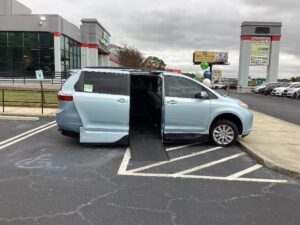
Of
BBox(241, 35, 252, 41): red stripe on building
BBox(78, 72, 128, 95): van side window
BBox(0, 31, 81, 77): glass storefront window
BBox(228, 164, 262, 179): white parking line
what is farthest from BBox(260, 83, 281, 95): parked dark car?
BBox(228, 164, 262, 179): white parking line

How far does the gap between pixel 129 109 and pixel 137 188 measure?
305cm

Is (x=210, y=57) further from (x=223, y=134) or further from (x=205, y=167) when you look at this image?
(x=205, y=167)

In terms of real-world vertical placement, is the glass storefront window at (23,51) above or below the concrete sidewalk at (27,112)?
above

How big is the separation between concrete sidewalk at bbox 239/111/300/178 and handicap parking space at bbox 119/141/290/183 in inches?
7.0

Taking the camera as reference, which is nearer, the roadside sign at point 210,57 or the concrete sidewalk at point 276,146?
the concrete sidewalk at point 276,146

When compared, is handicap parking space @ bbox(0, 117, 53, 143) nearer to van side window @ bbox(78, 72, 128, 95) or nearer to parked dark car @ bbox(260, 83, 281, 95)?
van side window @ bbox(78, 72, 128, 95)

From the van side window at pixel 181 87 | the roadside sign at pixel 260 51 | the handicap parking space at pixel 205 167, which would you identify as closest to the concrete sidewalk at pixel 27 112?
the van side window at pixel 181 87

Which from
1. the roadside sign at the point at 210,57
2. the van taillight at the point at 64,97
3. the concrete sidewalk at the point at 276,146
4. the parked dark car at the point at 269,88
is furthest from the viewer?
the roadside sign at the point at 210,57

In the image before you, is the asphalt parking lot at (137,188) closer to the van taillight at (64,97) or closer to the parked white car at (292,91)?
the van taillight at (64,97)

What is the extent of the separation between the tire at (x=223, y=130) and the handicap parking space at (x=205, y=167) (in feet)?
1.31

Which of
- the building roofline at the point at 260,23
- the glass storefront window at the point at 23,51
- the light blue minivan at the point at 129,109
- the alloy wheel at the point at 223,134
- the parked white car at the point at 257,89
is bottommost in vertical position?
the parked white car at the point at 257,89

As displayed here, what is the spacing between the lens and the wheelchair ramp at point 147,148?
7.32 m

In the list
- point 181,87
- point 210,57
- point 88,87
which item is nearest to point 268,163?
point 181,87

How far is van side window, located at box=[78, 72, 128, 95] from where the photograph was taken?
822 cm
